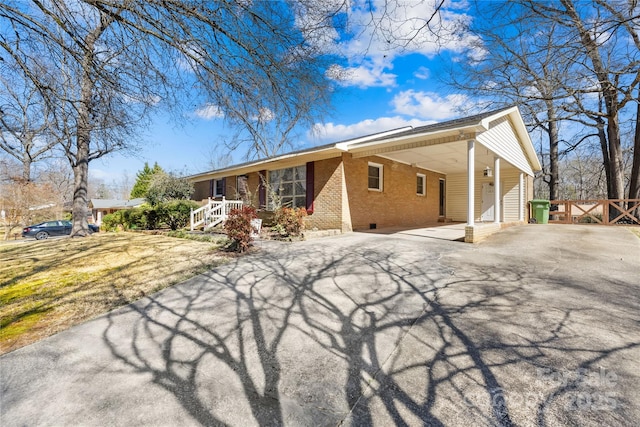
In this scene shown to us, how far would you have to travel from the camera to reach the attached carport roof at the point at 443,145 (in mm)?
7711

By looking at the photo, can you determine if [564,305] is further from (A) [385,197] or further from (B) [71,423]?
(A) [385,197]

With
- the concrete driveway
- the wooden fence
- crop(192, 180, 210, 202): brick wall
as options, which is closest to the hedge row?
crop(192, 180, 210, 202): brick wall

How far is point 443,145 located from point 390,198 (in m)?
3.47

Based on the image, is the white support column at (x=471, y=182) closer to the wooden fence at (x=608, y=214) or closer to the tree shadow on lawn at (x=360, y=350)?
the tree shadow on lawn at (x=360, y=350)

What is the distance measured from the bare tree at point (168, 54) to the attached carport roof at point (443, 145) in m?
4.41

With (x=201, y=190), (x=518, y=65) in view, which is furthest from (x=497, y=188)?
(x=201, y=190)

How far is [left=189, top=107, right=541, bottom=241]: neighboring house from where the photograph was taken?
8.41 meters

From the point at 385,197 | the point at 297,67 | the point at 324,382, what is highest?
the point at 297,67

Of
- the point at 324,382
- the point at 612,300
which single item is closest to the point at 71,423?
the point at 324,382

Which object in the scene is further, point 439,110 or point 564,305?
point 439,110

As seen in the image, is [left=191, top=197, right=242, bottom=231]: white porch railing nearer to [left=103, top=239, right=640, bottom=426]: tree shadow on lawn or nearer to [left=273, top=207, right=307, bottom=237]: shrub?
[left=273, top=207, right=307, bottom=237]: shrub

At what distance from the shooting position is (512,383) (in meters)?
2.17

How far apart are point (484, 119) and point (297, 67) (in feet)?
17.8

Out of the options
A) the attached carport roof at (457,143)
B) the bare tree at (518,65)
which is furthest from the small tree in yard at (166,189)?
the bare tree at (518,65)
